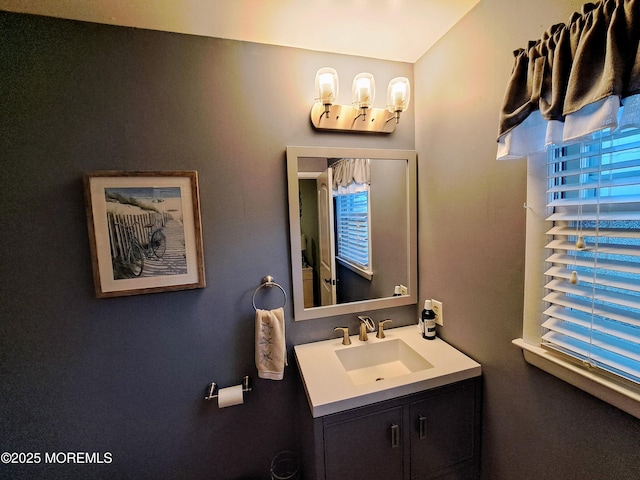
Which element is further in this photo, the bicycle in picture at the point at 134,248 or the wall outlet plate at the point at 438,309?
the wall outlet plate at the point at 438,309

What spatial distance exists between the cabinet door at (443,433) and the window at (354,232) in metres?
0.70

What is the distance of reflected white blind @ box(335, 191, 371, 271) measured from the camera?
152 centimetres

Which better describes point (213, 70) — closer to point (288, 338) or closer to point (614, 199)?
point (288, 338)

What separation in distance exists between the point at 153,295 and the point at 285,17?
1.42 m

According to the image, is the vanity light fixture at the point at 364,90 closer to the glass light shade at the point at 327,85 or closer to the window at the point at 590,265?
the glass light shade at the point at 327,85

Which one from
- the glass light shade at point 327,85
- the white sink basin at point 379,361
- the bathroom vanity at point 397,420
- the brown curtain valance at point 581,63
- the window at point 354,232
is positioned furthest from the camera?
the window at point 354,232

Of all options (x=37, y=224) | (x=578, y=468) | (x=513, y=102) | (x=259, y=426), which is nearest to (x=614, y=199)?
(x=513, y=102)

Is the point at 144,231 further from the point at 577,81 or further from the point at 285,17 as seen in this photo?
the point at 577,81

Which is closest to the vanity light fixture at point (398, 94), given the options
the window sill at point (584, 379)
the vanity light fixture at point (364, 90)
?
the vanity light fixture at point (364, 90)

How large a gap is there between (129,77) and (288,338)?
1479 mm

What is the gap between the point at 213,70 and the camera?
127 centimetres

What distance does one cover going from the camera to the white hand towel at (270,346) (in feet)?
4.26

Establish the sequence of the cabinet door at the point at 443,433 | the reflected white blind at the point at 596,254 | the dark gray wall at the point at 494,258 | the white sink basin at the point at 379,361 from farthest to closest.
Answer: the white sink basin at the point at 379,361 → the cabinet door at the point at 443,433 → the dark gray wall at the point at 494,258 → the reflected white blind at the point at 596,254

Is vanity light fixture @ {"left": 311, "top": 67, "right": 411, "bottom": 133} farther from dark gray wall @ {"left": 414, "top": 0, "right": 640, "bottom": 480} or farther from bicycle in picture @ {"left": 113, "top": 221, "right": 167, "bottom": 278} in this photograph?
bicycle in picture @ {"left": 113, "top": 221, "right": 167, "bottom": 278}
